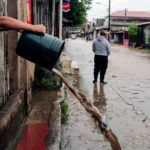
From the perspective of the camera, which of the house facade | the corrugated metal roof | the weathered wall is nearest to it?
the house facade

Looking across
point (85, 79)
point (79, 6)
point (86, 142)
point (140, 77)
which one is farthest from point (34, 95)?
point (79, 6)

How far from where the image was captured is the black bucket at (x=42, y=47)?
4.38 m

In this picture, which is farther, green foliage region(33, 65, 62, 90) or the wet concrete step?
green foliage region(33, 65, 62, 90)

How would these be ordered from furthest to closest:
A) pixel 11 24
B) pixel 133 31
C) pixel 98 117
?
pixel 133 31 < pixel 98 117 < pixel 11 24

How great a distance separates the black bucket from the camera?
4383 millimetres

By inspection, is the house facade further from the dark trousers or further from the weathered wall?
the dark trousers

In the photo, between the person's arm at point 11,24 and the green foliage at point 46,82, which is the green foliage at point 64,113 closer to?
the green foliage at point 46,82

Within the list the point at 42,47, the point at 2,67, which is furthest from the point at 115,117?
the point at 42,47

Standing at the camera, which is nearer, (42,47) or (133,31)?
(42,47)

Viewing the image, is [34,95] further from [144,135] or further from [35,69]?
[144,135]

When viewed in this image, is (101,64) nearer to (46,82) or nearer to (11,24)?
(46,82)

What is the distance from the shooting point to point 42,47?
4402 mm

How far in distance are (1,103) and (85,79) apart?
9042 millimetres

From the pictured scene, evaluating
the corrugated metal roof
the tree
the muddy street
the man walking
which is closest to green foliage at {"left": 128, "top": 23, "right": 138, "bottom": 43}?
the tree
